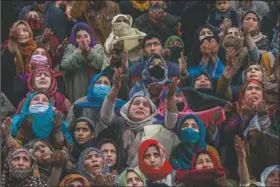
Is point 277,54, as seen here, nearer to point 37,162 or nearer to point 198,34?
point 198,34

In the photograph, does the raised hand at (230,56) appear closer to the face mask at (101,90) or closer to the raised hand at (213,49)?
the raised hand at (213,49)

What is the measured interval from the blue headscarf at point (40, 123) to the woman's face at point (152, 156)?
111 cm

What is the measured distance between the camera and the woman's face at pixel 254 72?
18766mm

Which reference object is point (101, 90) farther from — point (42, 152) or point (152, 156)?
point (152, 156)

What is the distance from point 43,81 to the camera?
18547mm

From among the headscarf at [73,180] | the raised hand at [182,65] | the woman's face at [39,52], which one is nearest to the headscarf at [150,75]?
the raised hand at [182,65]

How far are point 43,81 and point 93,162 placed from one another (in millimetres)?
1931

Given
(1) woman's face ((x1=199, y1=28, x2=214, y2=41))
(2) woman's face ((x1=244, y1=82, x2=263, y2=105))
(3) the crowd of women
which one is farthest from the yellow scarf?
(2) woman's face ((x1=244, y1=82, x2=263, y2=105))

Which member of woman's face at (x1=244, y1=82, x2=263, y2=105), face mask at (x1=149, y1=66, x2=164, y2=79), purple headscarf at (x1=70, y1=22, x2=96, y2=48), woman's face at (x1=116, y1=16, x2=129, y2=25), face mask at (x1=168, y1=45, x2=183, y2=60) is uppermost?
woman's face at (x1=116, y1=16, x2=129, y2=25)

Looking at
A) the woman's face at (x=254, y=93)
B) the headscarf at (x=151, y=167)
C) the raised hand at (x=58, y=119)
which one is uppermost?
the woman's face at (x=254, y=93)

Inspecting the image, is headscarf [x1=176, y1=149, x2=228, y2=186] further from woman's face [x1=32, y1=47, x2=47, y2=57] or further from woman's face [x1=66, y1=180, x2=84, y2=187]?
woman's face [x1=32, y1=47, x2=47, y2=57]

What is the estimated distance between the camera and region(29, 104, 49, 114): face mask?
17875 millimetres

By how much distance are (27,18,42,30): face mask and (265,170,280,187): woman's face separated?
182 inches

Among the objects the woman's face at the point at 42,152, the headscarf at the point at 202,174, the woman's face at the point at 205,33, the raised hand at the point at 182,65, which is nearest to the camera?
the headscarf at the point at 202,174
